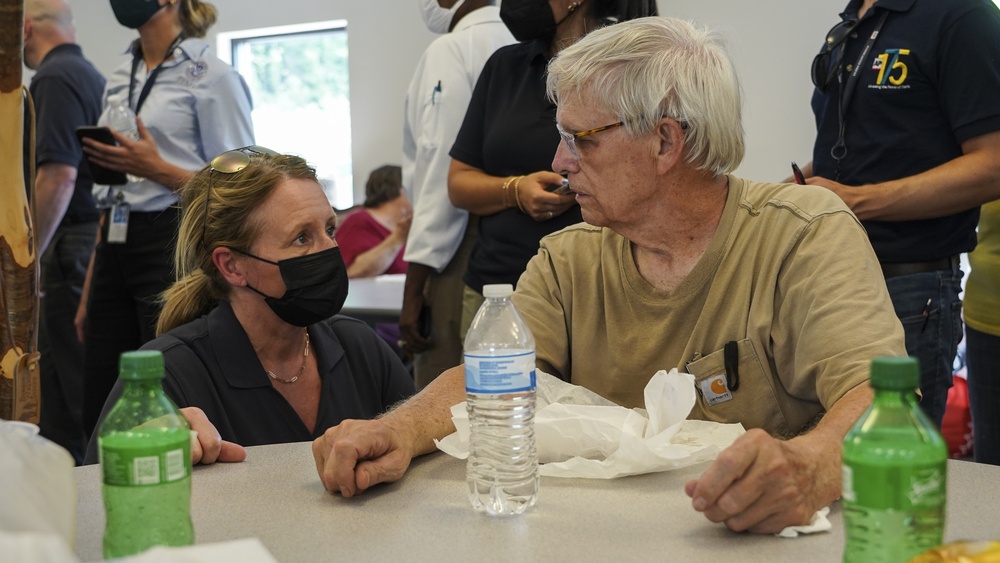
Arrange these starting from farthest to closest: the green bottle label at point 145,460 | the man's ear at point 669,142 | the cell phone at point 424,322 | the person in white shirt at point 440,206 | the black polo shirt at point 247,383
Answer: the cell phone at point 424,322, the person in white shirt at point 440,206, the black polo shirt at point 247,383, the man's ear at point 669,142, the green bottle label at point 145,460

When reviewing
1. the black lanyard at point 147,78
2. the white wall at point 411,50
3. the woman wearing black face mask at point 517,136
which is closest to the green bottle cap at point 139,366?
the woman wearing black face mask at point 517,136

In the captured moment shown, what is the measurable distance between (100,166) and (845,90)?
7.27 feet

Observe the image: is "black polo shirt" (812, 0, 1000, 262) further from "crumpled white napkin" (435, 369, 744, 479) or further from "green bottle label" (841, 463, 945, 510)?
"green bottle label" (841, 463, 945, 510)

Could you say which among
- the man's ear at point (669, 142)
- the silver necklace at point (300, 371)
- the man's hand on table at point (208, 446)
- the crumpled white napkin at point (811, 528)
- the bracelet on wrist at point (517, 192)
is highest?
the man's ear at point (669, 142)

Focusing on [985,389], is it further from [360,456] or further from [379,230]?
[379,230]

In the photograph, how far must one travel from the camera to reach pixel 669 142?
1.82 m

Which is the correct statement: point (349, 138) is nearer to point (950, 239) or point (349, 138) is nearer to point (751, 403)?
point (950, 239)

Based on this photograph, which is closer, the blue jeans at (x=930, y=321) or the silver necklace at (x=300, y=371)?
the silver necklace at (x=300, y=371)

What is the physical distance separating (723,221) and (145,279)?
6.80 feet

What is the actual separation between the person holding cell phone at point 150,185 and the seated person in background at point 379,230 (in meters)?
2.29

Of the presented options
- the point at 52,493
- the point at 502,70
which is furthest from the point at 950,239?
the point at 52,493

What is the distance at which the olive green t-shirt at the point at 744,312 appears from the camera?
1.59m

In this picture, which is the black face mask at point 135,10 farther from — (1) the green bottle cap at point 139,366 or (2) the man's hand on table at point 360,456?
(1) the green bottle cap at point 139,366

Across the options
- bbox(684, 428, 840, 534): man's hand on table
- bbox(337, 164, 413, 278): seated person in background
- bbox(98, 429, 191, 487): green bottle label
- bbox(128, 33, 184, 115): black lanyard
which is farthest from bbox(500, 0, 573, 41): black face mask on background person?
bbox(337, 164, 413, 278): seated person in background
